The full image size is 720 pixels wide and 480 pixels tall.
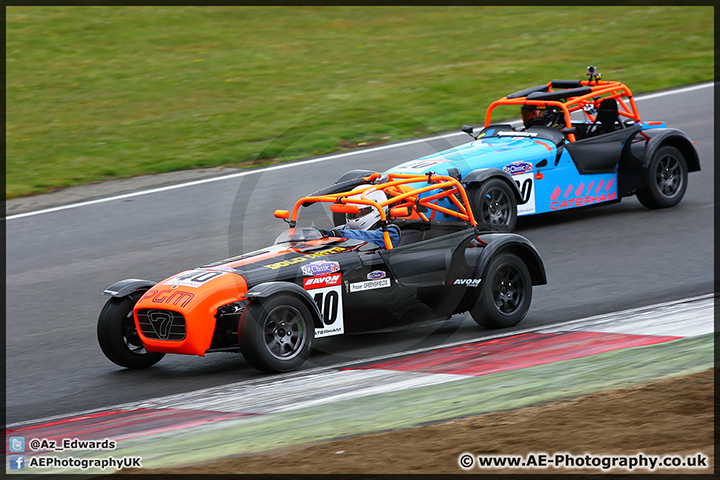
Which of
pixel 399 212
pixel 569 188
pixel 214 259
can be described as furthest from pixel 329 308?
pixel 569 188

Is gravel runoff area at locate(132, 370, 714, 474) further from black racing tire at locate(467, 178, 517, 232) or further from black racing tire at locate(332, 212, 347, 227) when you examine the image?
black racing tire at locate(467, 178, 517, 232)

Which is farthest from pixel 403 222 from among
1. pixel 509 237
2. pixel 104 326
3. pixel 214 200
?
pixel 214 200

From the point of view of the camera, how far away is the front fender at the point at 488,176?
12077mm

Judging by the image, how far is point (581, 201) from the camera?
13.4 metres

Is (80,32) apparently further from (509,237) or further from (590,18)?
(509,237)

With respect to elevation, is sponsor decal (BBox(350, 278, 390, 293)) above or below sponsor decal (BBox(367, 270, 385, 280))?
below

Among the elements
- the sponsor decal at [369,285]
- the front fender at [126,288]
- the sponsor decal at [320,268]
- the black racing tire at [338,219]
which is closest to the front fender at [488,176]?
the black racing tire at [338,219]

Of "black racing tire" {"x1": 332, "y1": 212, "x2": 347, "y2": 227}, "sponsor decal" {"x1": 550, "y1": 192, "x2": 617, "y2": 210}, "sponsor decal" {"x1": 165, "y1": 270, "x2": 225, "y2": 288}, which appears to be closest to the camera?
"sponsor decal" {"x1": 165, "y1": 270, "x2": 225, "y2": 288}

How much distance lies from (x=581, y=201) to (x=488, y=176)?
1907mm

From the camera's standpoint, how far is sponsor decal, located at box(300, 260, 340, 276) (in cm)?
848

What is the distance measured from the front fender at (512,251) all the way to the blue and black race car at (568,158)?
2.56 meters

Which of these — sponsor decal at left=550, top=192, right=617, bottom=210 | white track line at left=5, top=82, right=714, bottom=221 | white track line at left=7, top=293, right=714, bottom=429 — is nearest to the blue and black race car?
sponsor decal at left=550, top=192, right=617, bottom=210

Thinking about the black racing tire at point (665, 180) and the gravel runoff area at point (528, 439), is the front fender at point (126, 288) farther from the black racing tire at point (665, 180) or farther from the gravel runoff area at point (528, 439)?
the black racing tire at point (665, 180)

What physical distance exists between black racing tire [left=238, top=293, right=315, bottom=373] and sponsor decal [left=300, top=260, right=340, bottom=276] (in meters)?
0.38
